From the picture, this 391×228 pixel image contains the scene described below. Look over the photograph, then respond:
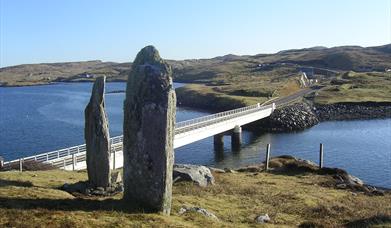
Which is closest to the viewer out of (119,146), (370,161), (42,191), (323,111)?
(42,191)

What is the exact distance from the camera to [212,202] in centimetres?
2445

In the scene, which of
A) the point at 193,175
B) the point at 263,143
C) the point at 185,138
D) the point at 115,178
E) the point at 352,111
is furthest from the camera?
the point at 352,111

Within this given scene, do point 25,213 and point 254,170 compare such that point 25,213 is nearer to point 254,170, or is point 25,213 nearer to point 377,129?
point 254,170

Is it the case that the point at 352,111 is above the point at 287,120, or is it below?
below

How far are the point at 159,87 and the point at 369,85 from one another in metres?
151

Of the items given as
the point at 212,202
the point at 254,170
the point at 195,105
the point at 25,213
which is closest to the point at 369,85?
the point at 195,105

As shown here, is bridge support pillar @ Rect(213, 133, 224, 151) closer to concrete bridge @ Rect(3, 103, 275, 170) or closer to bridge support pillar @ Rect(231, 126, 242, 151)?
concrete bridge @ Rect(3, 103, 275, 170)

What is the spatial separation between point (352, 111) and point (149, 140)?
113537mm

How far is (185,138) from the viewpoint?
205 feet

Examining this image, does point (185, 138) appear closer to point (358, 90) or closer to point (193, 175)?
Result: point (193, 175)

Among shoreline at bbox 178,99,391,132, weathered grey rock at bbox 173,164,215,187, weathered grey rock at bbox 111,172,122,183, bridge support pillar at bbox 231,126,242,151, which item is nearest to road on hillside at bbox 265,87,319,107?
shoreline at bbox 178,99,391,132

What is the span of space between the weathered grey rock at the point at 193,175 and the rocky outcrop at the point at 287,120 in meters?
70.0

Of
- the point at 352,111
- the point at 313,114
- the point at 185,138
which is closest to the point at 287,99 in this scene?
the point at 352,111

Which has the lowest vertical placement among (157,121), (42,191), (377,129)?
(377,129)
